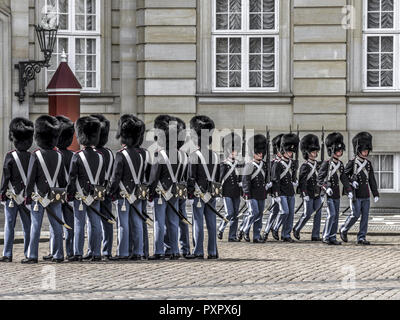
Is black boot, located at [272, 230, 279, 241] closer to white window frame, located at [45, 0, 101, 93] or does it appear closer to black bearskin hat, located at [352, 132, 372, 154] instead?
black bearskin hat, located at [352, 132, 372, 154]

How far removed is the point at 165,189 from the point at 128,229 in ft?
1.95

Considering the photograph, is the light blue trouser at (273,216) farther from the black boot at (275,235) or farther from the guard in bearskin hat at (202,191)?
the guard in bearskin hat at (202,191)

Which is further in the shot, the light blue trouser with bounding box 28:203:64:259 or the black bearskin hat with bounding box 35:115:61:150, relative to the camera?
the black bearskin hat with bounding box 35:115:61:150

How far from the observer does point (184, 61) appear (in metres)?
24.5

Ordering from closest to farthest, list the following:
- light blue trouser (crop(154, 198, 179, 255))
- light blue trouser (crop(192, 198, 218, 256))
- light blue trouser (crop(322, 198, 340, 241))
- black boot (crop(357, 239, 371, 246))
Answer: light blue trouser (crop(154, 198, 179, 255)), light blue trouser (crop(192, 198, 218, 256)), black boot (crop(357, 239, 371, 246)), light blue trouser (crop(322, 198, 340, 241))

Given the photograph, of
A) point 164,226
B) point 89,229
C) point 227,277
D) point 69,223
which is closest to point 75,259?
point 89,229

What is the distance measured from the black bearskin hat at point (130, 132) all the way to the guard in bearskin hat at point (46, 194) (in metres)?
0.74

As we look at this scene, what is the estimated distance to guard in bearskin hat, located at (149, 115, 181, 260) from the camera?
14.9 m

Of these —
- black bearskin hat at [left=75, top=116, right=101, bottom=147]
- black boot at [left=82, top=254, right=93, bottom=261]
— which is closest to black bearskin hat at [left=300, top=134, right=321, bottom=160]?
black bearskin hat at [left=75, top=116, right=101, bottom=147]

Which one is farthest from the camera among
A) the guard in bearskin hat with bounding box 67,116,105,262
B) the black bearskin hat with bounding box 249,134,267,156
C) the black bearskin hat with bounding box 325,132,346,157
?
the black bearskin hat with bounding box 249,134,267,156

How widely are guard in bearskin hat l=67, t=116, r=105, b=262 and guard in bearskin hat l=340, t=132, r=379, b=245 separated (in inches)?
159

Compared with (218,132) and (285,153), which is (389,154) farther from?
(285,153)

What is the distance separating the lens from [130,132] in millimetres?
14953
